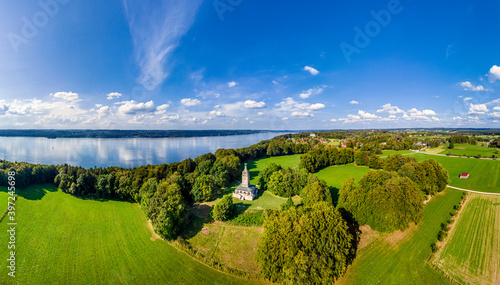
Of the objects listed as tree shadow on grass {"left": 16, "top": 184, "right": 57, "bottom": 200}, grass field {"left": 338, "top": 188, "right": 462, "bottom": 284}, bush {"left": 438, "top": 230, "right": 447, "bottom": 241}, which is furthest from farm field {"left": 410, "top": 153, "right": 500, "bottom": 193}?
tree shadow on grass {"left": 16, "top": 184, "right": 57, "bottom": 200}

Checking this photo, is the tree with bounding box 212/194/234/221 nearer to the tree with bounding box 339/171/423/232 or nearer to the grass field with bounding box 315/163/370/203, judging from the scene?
the tree with bounding box 339/171/423/232

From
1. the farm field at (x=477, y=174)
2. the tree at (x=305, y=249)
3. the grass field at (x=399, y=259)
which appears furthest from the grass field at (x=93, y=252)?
the farm field at (x=477, y=174)

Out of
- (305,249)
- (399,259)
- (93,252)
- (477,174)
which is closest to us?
(305,249)

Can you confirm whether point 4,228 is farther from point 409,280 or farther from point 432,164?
point 432,164

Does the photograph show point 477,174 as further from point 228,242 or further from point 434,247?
point 228,242

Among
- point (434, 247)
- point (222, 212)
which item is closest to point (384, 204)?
point (434, 247)

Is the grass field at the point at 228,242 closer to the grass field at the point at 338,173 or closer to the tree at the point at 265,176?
the tree at the point at 265,176
